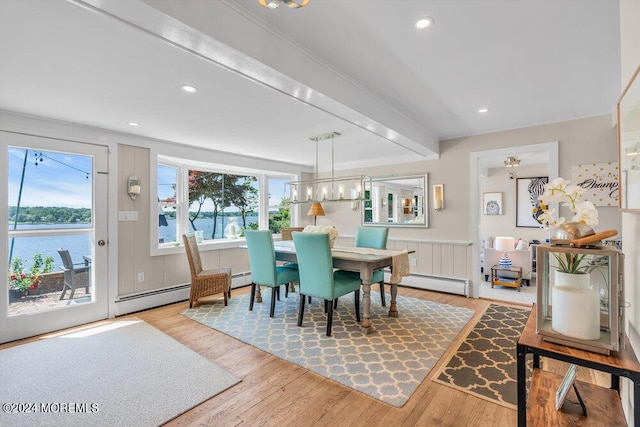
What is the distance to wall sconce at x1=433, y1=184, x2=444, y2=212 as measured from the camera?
15.1 ft

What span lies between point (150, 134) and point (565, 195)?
423 centimetres

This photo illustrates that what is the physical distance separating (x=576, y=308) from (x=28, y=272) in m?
4.51

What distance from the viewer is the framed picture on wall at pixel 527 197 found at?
6254 mm

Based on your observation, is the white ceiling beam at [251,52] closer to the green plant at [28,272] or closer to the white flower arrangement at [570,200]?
the white flower arrangement at [570,200]

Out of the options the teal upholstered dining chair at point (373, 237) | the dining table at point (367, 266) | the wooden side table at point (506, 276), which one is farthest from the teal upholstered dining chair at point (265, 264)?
the wooden side table at point (506, 276)

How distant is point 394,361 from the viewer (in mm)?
2473

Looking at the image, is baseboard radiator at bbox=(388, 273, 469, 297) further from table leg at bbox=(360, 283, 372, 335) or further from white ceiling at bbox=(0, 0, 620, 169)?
white ceiling at bbox=(0, 0, 620, 169)

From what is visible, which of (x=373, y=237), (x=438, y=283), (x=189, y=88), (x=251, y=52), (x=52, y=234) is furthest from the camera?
(x=438, y=283)

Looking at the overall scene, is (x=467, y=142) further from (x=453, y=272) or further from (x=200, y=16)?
(x=200, y=16)

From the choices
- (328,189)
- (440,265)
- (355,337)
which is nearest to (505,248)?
(440,265)

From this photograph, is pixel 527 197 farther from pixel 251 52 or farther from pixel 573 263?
pixel 251 52

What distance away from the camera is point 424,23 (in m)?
1.71

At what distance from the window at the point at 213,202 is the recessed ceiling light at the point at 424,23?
12.8 feet

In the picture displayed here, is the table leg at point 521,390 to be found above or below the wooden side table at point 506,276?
above
